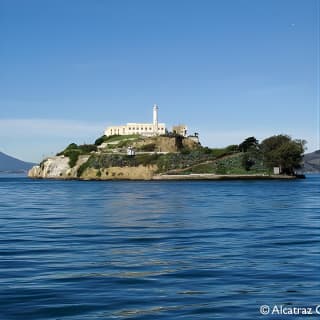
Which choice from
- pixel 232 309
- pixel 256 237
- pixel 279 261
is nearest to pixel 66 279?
pixel 232 309

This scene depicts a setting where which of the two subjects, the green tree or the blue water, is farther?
the green tree

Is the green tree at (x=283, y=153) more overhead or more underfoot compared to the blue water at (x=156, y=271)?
more overhead

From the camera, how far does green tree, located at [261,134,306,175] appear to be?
180250 mm

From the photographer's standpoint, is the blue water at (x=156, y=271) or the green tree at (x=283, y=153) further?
the green tree at (x=283, y=153)

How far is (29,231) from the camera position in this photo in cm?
3003

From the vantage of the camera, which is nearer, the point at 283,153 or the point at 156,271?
the point at 156,271

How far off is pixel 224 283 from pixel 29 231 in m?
16.4

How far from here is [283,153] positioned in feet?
591

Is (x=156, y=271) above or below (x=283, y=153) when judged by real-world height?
below

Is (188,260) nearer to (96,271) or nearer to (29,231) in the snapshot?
(96,271)

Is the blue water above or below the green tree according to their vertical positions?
below

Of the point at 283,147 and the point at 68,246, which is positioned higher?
the point at 283,147

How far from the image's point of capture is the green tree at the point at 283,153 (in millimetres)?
180250

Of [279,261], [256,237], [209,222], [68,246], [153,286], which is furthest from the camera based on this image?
[209,222]
